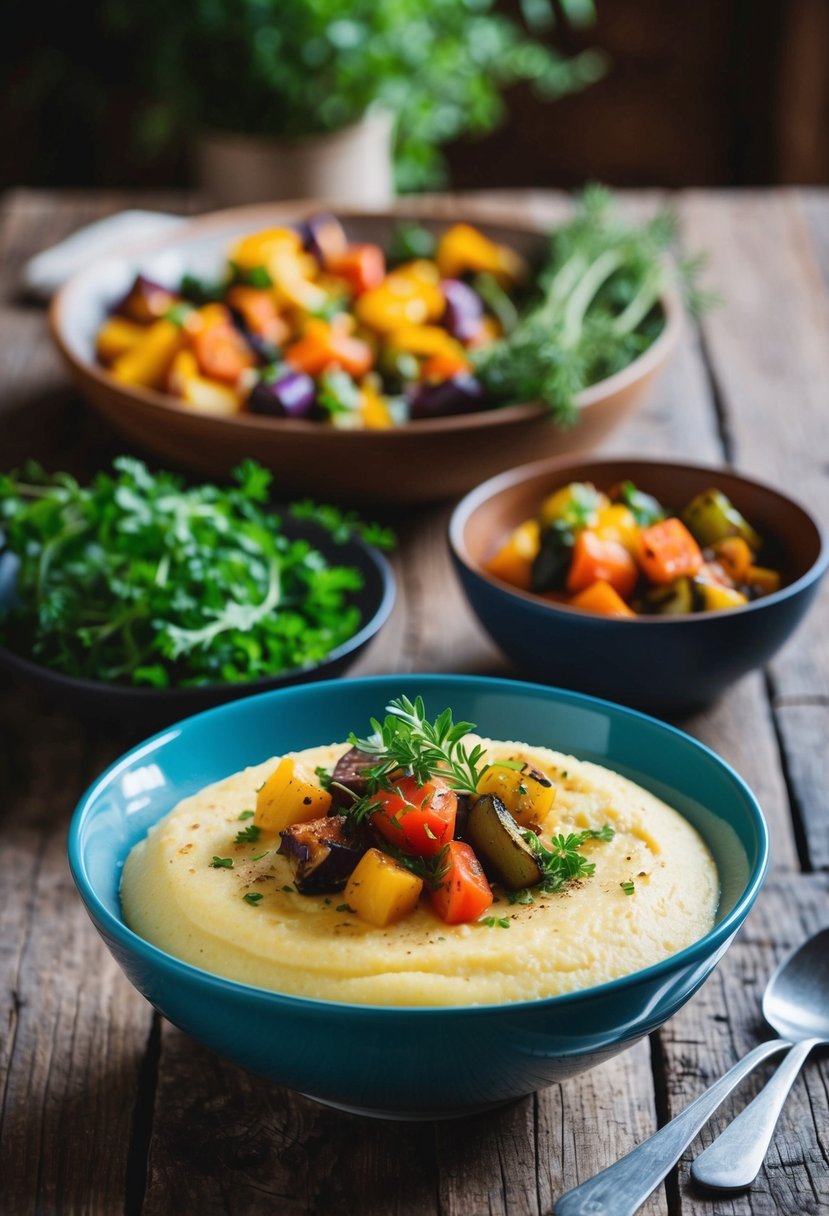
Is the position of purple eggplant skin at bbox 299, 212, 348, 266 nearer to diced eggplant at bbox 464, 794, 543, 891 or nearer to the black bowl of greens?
the black bowl of greens

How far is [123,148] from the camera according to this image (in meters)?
6.74

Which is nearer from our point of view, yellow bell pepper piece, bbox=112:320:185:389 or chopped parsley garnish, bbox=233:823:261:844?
chopped parsley garnish, bbox=233:823:261:844

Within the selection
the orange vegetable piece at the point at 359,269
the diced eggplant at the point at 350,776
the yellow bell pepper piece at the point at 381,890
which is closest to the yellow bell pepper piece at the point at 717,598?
the diced eggplant at the point at 350,776

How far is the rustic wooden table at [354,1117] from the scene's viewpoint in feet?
5.01

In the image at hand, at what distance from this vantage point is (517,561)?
241cm

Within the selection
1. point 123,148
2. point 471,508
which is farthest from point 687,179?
point 471,508

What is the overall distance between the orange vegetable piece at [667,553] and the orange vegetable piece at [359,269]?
4.57 ft

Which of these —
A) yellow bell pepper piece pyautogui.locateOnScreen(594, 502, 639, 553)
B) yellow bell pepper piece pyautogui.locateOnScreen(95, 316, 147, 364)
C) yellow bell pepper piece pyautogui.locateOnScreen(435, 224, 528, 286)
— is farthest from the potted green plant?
yellow bell pepper piece pyautogui.locateOnScreen(594, 502, 639, 553)

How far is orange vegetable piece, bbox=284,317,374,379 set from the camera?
3.04 metres

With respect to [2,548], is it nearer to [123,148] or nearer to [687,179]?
[123,148]

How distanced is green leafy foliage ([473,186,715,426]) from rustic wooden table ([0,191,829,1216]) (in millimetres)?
371

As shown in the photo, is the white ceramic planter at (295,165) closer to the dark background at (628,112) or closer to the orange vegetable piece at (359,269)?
the dark background at (628,112)

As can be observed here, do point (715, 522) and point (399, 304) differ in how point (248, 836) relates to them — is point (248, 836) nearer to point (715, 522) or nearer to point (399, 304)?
point (715, 522)

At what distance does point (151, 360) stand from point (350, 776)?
5.71ft
